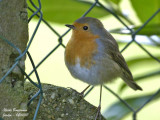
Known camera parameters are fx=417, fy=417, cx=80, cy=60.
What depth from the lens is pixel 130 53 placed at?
4.72 meters

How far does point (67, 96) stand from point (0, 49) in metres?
0.46

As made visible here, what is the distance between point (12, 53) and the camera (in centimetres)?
156

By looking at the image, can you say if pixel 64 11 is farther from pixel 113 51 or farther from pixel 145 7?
pixel 145 7

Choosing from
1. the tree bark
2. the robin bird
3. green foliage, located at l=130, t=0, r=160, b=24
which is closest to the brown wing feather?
the robin bird

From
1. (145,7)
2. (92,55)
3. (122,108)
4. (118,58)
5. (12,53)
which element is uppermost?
(12,53)

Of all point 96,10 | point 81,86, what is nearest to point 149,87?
point 81,86

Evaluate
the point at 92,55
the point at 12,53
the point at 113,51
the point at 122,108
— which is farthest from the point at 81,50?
the point at 12,53

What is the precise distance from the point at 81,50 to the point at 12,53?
0.78 meters

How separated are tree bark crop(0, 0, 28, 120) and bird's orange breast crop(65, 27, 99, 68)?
69cm

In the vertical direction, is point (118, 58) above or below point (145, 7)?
below

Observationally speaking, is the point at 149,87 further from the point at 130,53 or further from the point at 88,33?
the point at 88,33

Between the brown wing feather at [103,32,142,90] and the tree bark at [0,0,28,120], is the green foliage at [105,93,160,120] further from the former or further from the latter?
the tree bark at [0,0,28,120]

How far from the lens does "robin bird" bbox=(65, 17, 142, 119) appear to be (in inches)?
89.7

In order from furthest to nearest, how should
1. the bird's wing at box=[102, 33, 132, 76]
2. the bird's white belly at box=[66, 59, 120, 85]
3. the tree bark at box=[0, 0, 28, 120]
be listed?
the bird's wing at box=[102, 33, 132, 76]
the bird's white belly at box=[66, 59, 120, 85]
the tree bark at box=[0, 0, 28, 120]
